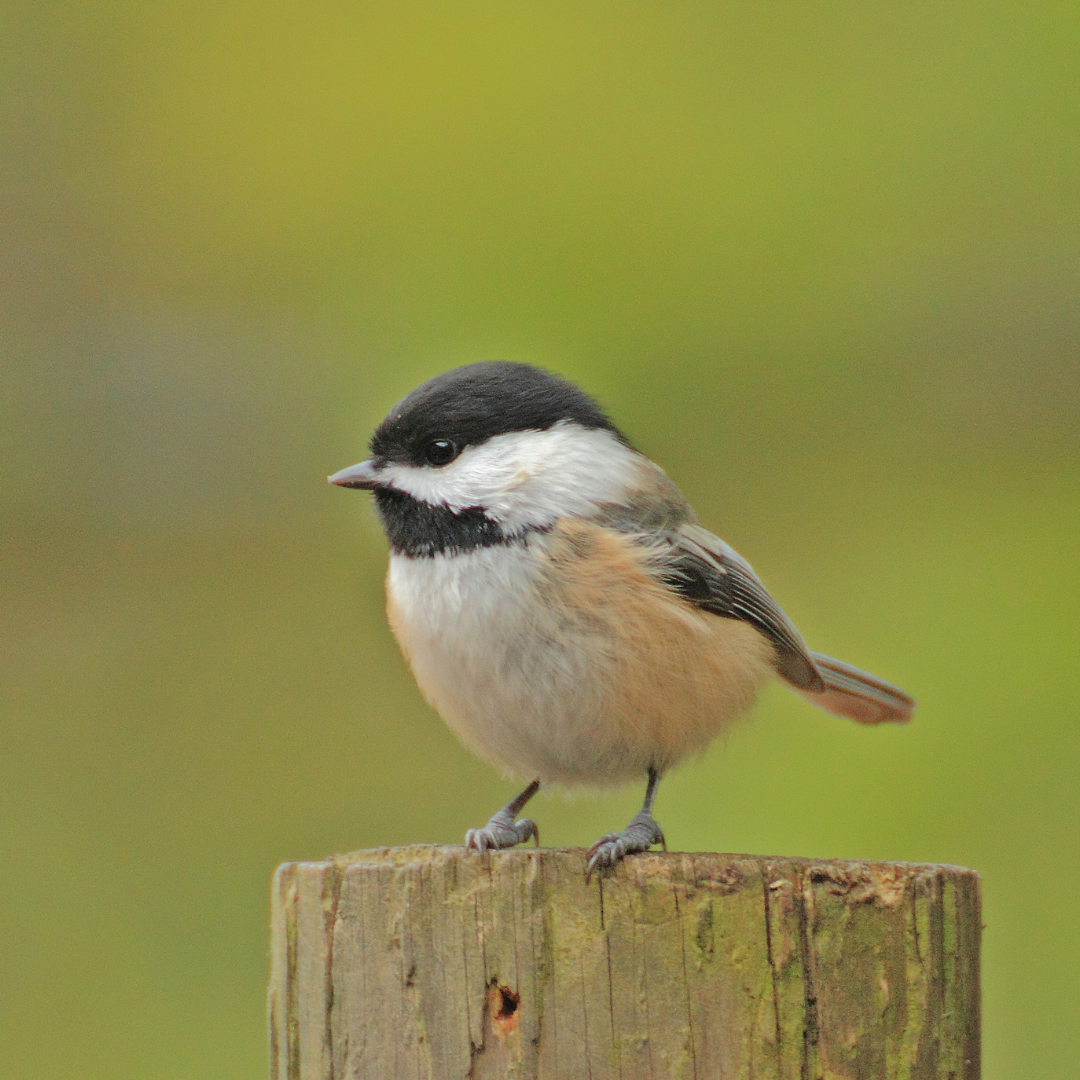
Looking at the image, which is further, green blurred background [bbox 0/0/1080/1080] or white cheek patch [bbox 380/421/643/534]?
green blurred background [bbox 0/0/1080/1080]

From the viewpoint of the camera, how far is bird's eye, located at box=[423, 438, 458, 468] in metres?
1.79

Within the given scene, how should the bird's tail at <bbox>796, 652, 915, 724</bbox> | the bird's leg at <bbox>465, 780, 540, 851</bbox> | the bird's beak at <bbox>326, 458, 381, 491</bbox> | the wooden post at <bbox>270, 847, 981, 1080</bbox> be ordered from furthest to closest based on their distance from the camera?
the bird's tail at <bbox>796, 652, 915, 724</bbox>, the bird's beak at <bbox>326, 458, 381, 491</bbox>, the bird's leg at <bbox>465, 780, 540, 851</bbox>, the wooden post at <bbox>270, 847, 981, 1080</bbox>

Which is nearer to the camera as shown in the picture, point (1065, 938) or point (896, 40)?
point (1065, 938)

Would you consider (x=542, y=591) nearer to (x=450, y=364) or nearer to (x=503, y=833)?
(x=503, y=833)

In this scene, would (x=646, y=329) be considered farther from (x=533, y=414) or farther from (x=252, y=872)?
(x=252, y=872)

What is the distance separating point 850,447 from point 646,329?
59 centimetres

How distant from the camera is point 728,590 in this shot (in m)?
2.01

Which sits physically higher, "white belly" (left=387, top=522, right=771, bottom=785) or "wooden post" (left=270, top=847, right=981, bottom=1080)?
"white belly" (left=387, top=522, right=771, bottom=785)

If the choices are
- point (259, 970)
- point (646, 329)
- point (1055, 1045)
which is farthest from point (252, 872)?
point (1055, 1045)

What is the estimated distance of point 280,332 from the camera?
2.93 metres

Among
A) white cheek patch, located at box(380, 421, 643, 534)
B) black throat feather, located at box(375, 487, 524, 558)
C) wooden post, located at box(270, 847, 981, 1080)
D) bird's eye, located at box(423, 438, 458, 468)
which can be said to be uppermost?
bird's eye, located at box(423, 438, 458, 468)

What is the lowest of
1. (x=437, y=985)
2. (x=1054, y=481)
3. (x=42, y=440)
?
(x=437, y=985)

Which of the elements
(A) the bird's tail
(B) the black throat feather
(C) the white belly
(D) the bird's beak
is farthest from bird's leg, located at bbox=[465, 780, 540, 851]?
(A) the bird's tail

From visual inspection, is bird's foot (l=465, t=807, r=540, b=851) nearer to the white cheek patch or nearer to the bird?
the bird
